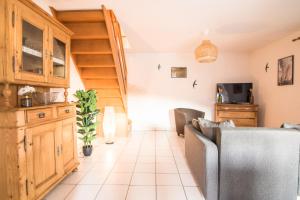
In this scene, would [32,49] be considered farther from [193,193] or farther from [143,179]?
[193,193]

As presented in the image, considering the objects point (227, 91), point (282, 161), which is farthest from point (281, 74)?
point (282, 161)

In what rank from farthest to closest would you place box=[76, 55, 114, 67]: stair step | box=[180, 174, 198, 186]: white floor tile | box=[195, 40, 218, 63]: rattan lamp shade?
box=[76, 55, 114, 67]: stair step < box=[195, 40, 218, 63]: rattan lamp shade < box=[180, 174, 198, 186]: white floor tile

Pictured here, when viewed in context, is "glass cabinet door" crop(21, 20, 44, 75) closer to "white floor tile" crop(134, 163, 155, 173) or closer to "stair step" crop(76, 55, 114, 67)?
"stair step" crop(76, 55, 114, 67)

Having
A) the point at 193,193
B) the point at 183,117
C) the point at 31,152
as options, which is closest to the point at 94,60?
the point at 31,152

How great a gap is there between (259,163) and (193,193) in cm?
79

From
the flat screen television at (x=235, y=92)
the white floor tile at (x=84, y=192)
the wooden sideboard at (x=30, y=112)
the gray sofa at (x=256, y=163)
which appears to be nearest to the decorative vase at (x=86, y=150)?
the wooden sideboard at (x=30, y=112)

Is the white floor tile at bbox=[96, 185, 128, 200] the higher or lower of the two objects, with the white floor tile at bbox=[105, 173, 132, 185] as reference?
lower

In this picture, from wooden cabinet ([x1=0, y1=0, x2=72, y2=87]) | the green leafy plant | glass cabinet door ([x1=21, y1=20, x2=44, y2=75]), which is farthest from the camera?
the green leafy plant

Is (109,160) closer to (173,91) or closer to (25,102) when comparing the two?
(25,102)

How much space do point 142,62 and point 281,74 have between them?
3543mm

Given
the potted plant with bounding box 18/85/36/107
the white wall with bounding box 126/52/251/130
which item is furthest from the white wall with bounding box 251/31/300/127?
the potted plant with bounding box 18/85/36/107

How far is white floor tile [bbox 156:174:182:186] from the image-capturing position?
2.25m

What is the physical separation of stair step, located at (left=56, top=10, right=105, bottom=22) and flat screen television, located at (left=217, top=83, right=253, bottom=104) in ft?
12.6

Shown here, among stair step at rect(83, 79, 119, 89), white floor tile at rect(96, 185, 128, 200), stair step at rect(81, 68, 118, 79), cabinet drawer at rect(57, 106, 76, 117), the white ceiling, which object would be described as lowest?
white floor tile at rect(96, 185, 128, 200)
